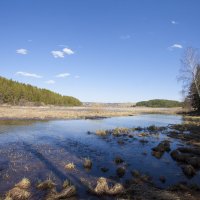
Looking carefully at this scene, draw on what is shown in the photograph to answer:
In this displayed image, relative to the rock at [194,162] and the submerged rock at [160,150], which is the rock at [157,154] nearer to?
the submerged rock at [160,150]

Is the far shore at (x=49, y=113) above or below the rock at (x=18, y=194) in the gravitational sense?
above

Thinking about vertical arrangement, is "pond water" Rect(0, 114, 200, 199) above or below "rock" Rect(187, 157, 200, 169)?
below

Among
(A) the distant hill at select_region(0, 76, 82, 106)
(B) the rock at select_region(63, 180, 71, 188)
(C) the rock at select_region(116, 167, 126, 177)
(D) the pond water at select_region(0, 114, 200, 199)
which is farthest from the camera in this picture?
(A) the distant hill at select_region(0, 76, 82, 106)

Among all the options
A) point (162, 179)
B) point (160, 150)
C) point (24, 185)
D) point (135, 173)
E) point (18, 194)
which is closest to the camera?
point (18, 194)

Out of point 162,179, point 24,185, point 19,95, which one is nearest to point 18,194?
point 24,185

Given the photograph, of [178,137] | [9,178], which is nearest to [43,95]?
[178,137]

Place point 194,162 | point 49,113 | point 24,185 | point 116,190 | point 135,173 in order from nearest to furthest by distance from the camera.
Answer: point 116,190 < point 24,185 < point 135,173 < point 194,162 < point 49,113

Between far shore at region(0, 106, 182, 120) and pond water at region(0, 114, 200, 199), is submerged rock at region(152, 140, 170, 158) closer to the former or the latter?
pond water at region(0, 114, 200, 199)

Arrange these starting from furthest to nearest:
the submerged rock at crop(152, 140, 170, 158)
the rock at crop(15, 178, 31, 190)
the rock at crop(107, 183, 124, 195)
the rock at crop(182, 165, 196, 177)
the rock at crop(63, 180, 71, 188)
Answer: the submerged rock at crop(152, 140, 170, 158), the rock at crop(182, 165, 196, 177), the rock at crop(63, 180, 71, 188), the rock at crop(15, 178, 31, 190), the rock at crop(107, 183, 124, 195)

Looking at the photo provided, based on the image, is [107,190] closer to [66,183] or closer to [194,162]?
[66,183]

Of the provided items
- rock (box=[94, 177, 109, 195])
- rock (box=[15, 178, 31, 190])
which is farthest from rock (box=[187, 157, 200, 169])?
rock (box=[15, 178, 31, 190])

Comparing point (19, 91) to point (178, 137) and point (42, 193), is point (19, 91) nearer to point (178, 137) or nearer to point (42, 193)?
point (178, 137)

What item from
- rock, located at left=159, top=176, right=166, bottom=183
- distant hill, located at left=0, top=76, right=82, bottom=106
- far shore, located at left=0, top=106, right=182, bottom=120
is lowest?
rock, located at left=159, top=176, right=166, bottom=183

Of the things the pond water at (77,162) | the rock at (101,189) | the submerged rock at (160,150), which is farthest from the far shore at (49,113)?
the rock at (101,189)
